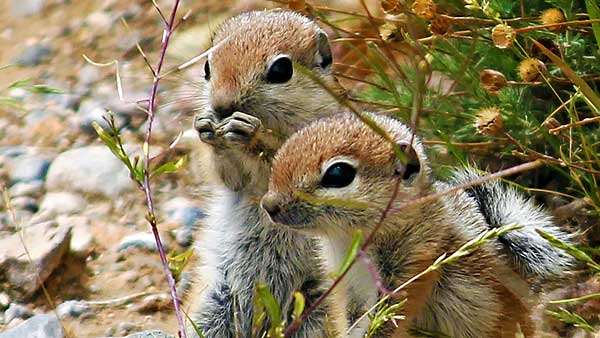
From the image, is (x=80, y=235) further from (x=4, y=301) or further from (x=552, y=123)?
(x=552, y=123)

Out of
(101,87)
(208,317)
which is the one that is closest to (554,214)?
(208,317)

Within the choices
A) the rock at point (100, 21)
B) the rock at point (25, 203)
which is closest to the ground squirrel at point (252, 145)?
the rock at point (25, 203)

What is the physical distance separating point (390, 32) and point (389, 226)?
1.04 metres

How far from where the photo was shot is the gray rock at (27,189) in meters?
6.03

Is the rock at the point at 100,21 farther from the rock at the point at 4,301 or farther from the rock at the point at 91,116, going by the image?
the rock at the point at 4,301

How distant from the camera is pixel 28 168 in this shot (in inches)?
243

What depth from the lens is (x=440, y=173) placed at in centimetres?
513

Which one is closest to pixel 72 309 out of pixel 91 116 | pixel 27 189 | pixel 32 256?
pixel 32 256

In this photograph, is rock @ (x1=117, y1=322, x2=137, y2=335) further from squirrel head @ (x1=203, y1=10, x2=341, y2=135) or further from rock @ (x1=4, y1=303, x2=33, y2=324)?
squirrel head @ (x1=203, y1=10, x2=341, y2=135)

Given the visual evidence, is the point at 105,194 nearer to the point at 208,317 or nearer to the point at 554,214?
the point at 208,317

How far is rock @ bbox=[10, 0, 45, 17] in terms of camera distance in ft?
25.4

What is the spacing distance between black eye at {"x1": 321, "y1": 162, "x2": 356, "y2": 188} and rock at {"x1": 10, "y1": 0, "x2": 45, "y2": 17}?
14.5 feet

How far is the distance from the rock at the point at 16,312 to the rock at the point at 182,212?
99 centimetres

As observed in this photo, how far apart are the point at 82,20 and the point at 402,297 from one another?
4.39m
